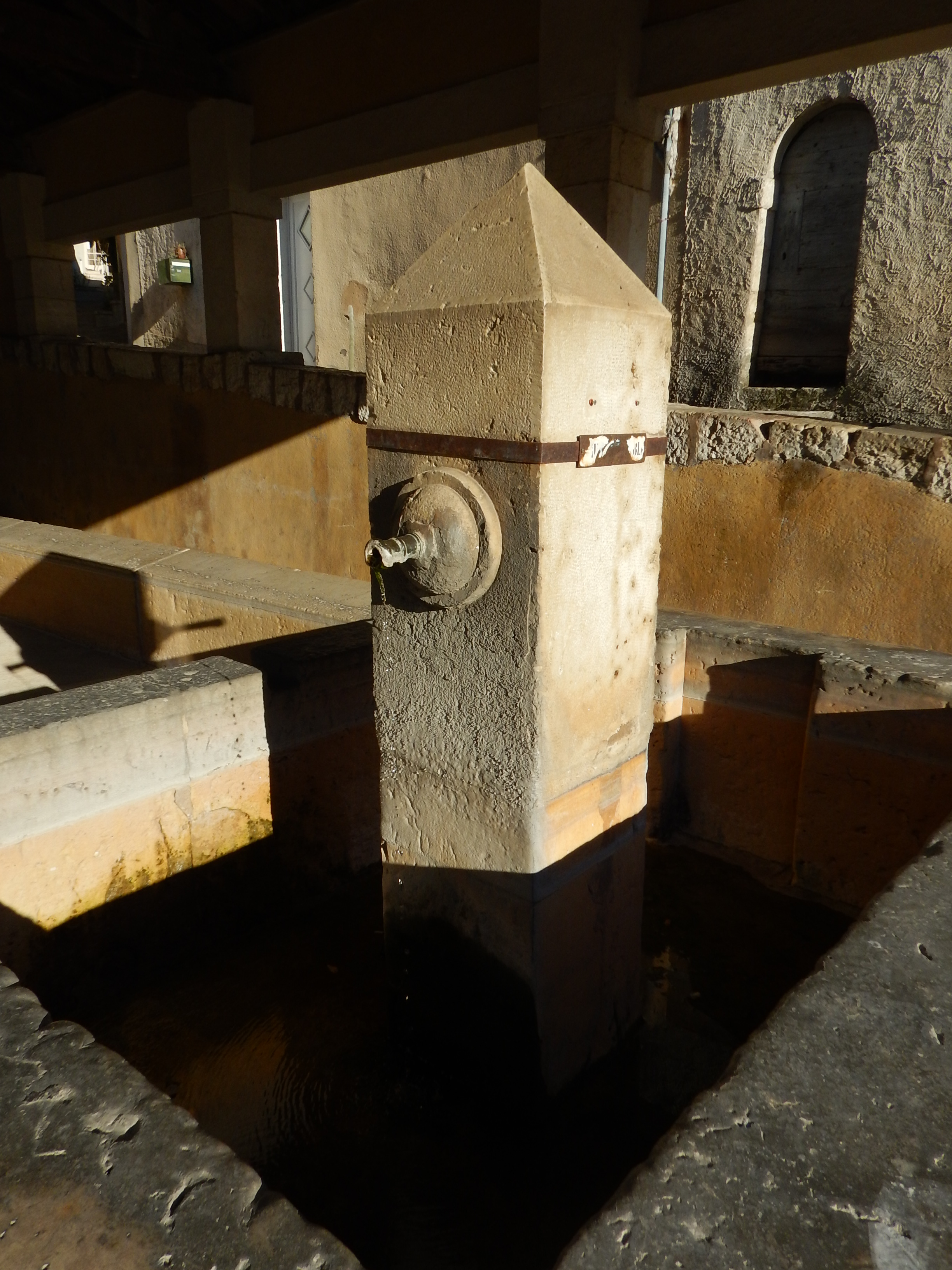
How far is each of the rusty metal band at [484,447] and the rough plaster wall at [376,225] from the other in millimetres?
7953

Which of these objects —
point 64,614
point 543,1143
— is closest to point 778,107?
point 64,614

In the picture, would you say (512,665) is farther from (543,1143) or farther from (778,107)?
(778,107)

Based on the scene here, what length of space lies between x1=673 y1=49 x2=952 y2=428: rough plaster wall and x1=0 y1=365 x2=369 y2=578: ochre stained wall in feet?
13.4

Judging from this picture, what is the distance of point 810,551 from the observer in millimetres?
3912

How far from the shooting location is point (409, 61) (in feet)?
16.2

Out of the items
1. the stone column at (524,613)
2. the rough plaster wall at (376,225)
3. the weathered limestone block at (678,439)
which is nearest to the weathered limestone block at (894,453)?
the weathered limestone block at (678,439)

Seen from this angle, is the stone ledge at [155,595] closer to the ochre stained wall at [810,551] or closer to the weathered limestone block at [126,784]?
the weathered limestone block at [126,784]

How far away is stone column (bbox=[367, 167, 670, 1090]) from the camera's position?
1864mm

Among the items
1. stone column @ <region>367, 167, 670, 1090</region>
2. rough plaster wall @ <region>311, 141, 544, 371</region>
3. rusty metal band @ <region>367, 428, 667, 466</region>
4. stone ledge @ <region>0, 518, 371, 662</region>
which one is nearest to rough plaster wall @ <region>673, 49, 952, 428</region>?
rough plaster wall @ <region>311, 141, 544, 371</region>

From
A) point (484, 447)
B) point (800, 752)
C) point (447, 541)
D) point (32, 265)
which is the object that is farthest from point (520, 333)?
point (32, 265)

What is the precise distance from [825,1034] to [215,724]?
205cm

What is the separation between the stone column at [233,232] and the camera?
19.5ft

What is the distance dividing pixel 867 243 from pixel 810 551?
4874 millimetres

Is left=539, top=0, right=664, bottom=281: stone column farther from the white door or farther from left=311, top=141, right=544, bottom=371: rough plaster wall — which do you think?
the white door
